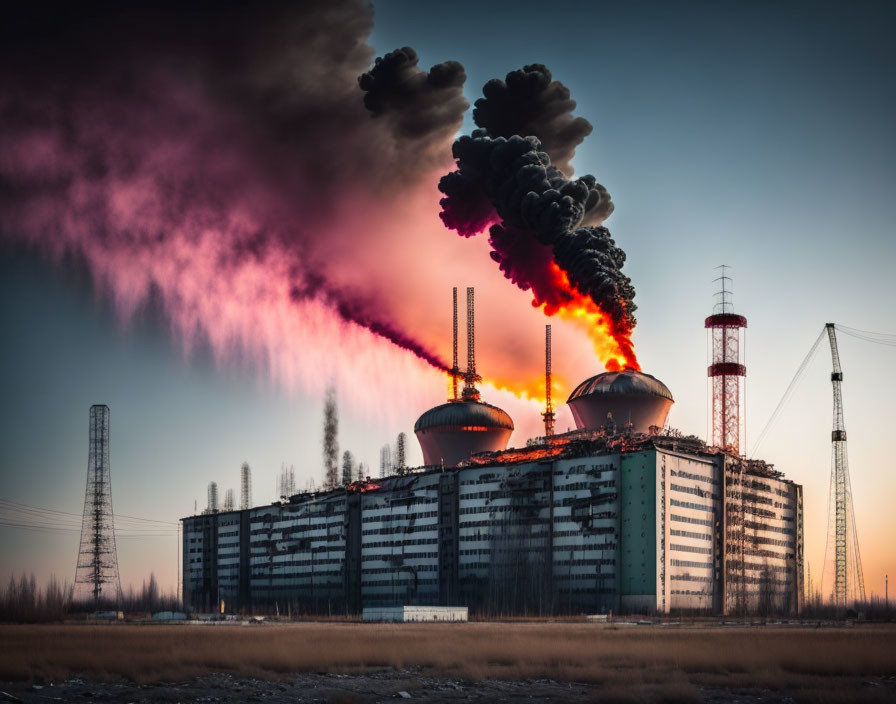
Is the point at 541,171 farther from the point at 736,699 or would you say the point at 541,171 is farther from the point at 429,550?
the point at 736,699

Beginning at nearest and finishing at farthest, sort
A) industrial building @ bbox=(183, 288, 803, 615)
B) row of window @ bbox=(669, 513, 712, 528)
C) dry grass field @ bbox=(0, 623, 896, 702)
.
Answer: dry grass field @ bbox=(0, 623, 896, 702) → industrial building @ bbox=(183, 288, 803, 615) → row of window @ bbox=(669, 513, 712, 528)

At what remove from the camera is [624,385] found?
548 feet

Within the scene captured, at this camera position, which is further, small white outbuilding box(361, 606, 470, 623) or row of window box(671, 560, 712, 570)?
row of window box(671, 560, 712, 570)

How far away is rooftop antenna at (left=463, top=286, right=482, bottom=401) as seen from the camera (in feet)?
609

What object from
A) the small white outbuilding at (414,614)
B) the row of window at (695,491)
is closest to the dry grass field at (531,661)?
the small white outbuilding at (414,614)

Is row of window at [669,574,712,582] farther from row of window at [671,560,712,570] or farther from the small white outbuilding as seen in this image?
the small white outbuilding

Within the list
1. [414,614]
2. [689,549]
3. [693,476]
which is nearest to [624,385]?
[693,476]

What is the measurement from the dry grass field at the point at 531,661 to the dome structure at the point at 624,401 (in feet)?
315

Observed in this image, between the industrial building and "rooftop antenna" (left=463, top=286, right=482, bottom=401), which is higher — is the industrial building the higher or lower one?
the lower one

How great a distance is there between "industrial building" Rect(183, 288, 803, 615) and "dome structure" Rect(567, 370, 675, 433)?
0.72ft

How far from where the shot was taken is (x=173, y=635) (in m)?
77.6

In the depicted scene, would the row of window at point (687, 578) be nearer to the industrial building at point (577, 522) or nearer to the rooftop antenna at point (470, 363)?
the industrial building at point (577, 522)

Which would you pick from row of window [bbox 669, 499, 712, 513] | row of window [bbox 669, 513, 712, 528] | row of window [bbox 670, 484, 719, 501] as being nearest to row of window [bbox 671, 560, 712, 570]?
row of window [bbox 669, 513, 712, 528]

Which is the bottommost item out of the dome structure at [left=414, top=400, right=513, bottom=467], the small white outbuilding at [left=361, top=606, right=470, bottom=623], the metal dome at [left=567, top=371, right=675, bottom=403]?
the small white outbuilding at [left=361, top=606, right=470, bottom=623]
